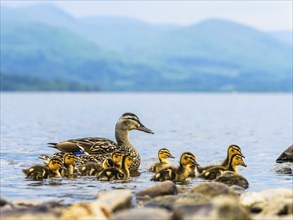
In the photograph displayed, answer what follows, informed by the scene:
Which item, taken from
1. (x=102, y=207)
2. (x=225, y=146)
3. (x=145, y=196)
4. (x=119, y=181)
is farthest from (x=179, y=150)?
(x=102, y=207)

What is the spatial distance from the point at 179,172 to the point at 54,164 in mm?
2515

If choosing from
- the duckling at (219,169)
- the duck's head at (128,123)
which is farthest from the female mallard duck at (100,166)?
the duck's head at (128,123)

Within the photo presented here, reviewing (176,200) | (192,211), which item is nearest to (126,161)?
(176,200)

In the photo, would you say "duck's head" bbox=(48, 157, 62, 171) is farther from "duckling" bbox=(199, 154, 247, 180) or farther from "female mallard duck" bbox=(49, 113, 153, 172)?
"duckling" bbox=(199, 154, 247, 180)

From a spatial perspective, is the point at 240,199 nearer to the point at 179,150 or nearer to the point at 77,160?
the point at 77,160

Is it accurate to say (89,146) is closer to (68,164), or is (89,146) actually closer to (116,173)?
(68,164)

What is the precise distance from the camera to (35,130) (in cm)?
3791

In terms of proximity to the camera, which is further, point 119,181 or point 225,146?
point 225,146

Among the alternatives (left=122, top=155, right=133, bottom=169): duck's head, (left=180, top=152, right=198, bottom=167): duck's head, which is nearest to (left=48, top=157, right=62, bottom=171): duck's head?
(left=122, top=155, right=133, bottom=169): duck's head

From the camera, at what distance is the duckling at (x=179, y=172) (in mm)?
15711

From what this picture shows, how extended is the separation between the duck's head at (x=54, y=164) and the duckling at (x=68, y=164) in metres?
0.30

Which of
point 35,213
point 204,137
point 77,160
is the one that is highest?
point 204,137

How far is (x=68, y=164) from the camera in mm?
16234

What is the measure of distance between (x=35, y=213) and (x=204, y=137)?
24.4 metres
